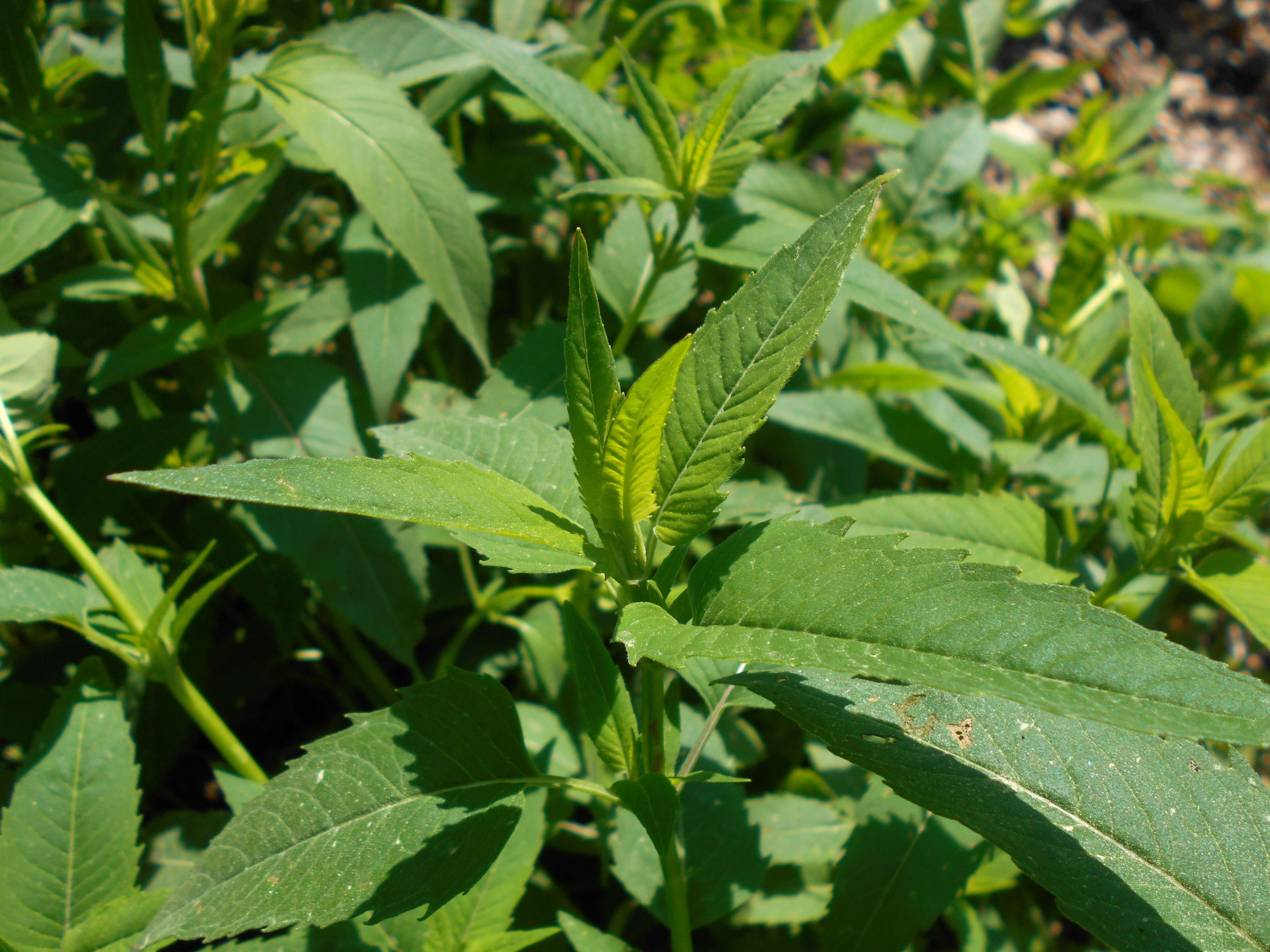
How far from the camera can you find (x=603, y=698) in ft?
3.71

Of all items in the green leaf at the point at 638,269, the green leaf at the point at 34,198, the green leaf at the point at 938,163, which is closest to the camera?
the green leaf at the point at 34,198

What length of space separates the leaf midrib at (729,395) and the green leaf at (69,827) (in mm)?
1068

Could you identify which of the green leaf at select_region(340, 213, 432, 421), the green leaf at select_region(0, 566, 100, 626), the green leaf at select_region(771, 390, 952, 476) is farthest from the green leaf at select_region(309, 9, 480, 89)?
the green leaf at select_region(0, 566, 100, 626)

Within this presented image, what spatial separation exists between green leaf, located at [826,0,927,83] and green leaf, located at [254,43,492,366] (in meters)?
1.19

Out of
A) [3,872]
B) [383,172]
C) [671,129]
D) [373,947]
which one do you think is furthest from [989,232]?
[3,872]

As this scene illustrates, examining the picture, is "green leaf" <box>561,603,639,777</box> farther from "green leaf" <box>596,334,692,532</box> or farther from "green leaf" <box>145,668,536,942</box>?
"green leaf" <box>596,334,692,532</box>

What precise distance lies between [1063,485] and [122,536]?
2451 millimetres

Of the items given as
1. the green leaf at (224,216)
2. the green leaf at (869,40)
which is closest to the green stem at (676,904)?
the green leaf at (224,216)

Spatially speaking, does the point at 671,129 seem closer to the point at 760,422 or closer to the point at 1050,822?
the point at 760,422

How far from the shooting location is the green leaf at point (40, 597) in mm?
1259

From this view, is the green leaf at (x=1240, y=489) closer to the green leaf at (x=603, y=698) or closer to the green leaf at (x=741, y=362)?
the green leaf at (x=741, y=362)

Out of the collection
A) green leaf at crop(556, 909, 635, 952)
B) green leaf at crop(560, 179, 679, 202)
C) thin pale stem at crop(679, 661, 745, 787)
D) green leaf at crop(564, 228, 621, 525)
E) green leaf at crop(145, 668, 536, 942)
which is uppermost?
green leaf at crop(560, 179, 679, 202)

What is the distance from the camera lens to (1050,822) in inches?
41.0

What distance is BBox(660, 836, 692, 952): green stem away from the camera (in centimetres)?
121
